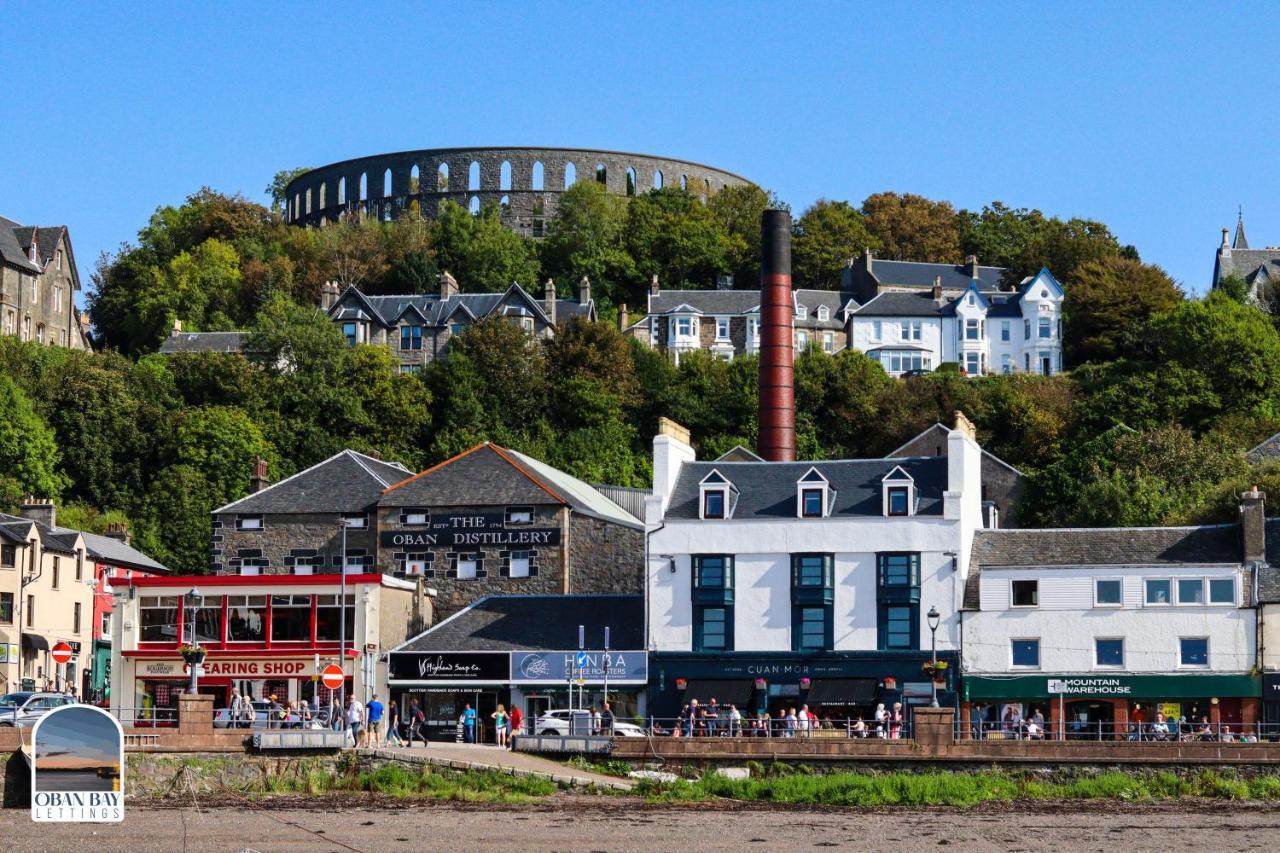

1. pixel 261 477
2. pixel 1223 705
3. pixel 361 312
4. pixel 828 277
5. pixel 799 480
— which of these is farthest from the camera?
pixel 828 277

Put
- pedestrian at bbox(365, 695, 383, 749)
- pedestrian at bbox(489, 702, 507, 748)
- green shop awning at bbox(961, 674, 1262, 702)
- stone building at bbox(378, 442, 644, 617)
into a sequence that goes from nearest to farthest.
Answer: pedestrian at bbox(365, 695, 383, 749) < pedestrian at bbox(489, 702, 507, 748) < green shop awning at bbox(961, 674, 1262, 702) < stone building at bbox(378, 442, 644, 617)

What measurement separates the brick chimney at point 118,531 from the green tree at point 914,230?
63.0 meters

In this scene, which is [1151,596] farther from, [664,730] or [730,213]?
[730,213]

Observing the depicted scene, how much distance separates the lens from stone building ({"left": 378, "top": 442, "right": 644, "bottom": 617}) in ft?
220

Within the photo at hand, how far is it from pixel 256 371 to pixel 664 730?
53.9m

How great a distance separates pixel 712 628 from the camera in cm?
5925

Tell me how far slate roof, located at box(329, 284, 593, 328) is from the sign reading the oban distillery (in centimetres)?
4698

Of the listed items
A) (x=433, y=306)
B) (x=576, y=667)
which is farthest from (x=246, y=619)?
(x=433, y=306)

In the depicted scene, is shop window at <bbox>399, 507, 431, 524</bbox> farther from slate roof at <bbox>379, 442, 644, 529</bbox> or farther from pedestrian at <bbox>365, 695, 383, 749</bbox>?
pedestrian at <bbox>365, 695, 383, 749</bbox>

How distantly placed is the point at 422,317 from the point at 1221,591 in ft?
217

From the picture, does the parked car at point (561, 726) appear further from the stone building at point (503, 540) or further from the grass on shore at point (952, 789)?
the stone building at point (503, 540)

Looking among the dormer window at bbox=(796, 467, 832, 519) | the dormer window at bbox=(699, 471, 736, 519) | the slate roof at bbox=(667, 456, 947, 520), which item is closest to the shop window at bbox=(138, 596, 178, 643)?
the slate roof at bbox=(667, 456, 947, 520)

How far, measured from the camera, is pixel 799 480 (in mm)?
60094

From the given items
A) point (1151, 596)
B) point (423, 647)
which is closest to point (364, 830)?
point (423, 647)
